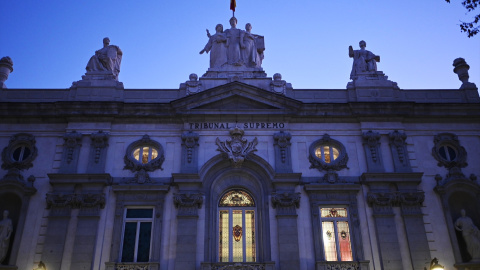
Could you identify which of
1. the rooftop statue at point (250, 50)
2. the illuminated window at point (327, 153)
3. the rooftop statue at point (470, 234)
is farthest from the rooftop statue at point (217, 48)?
the rooftop statue at point (470, 234)

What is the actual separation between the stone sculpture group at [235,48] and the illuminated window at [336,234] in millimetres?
8798

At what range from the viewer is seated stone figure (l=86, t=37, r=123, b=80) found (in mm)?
22562

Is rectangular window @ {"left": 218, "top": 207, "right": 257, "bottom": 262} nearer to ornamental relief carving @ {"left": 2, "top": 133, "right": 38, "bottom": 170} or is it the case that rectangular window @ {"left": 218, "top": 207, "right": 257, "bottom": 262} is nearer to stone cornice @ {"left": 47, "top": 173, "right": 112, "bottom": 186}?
stone cornice @ {"left": 47, "top": 173, "right": 112, "bottom": 186}

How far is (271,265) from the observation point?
17.3 meters

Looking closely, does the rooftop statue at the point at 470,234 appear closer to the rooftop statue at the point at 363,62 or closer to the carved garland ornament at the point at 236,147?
the rooftop statue at the point at 363,62

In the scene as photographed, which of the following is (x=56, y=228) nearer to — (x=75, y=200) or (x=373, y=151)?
(x=75, y=200)

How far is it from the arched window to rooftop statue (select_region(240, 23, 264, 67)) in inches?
287

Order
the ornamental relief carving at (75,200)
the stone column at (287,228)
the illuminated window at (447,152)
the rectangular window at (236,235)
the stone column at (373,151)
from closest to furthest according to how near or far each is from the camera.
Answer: the stone column at (287,228) < the rectangular window at (236,235) < the ornamental relief carving at (75,200) < the stone column at (373,151) < the illuminated window at (447,152)

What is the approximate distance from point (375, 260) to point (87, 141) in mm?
13608

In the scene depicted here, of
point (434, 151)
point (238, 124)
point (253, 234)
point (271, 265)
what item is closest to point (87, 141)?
point (238, 124)

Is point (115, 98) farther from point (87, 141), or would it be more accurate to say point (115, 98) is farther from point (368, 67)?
point (368, 67)

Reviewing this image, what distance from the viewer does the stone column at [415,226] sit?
1780cm

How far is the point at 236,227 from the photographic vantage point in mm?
18984

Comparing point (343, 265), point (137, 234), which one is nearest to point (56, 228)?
point (137, 234)
